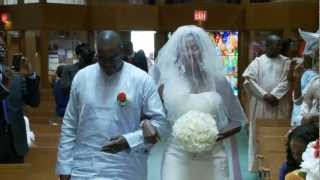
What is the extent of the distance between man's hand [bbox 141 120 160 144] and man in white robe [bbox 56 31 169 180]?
A: 0.6 inches

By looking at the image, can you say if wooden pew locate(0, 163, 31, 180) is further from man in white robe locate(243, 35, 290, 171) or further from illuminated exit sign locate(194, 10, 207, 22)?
illuminated exit sign locate(194, 10, 207, 22)

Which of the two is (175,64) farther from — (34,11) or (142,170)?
(34,11)

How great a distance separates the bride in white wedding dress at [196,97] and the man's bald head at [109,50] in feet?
3.34

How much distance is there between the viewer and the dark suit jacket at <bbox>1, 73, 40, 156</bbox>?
5.09m

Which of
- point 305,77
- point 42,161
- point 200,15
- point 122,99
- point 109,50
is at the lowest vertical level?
point 42,161

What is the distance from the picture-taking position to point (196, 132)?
4.20m

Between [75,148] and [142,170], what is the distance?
1.30ft

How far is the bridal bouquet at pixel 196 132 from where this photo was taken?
13.8 feet

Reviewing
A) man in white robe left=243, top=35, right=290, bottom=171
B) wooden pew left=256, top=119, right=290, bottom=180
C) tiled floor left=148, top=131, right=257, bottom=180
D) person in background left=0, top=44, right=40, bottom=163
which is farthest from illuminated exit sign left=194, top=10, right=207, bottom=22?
person in background left=0, top=44, right=40, bottom=163

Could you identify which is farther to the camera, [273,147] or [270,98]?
[270,98]

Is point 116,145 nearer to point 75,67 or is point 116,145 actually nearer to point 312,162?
point 312,162

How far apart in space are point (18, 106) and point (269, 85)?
3562 mm

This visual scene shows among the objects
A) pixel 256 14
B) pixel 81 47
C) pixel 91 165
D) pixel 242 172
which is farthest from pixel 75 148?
pixel 256 14

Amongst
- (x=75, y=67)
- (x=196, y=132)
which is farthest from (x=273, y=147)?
(x=75, y=67)
